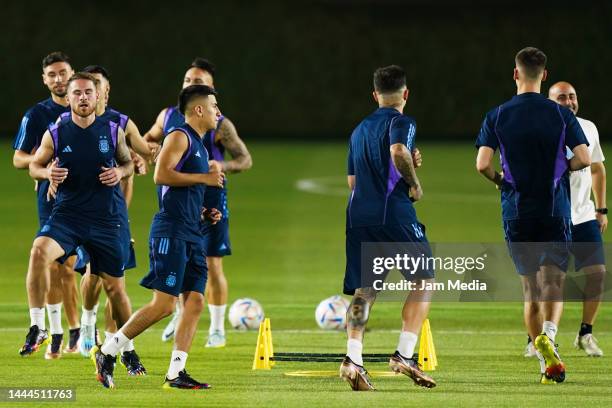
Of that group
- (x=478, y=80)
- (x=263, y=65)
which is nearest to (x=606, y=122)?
(x=478, y=80)

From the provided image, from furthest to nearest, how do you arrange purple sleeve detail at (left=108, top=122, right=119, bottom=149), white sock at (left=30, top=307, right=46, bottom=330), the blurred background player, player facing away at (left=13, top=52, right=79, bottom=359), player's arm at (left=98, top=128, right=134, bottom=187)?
the blurred background player → player facing away at (left=13, top=52, right=79, bottom=359) → white sock at (left=30, top=307, right=46, bottom=330) → purple sleeve detail at (left=108, top=122, right=119, bottom=149) → player's arm at (left=98, top=128, right=134, bottom=187)

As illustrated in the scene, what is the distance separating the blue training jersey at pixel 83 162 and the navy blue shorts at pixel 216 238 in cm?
188

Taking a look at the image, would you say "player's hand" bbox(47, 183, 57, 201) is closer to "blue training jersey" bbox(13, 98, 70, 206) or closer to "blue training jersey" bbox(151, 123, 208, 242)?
"blue training jersey" bbox(13, 98, 70, 206)

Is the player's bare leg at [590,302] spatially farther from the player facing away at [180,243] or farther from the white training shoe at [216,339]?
the player facing away at [180,243]

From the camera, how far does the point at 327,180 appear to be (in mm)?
29359

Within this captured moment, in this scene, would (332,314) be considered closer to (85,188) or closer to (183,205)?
(85,188)

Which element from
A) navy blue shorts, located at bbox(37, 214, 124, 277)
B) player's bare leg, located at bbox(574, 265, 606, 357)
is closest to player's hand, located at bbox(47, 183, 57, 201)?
navy blue shorts, located at bbox(37, 214, 124, 277)

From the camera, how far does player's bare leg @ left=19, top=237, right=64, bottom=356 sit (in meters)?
9.55

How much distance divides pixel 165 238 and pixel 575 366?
3185mm

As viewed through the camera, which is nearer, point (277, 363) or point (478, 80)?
point (277, 363)

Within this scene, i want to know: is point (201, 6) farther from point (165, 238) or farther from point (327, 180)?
point (165, 238)

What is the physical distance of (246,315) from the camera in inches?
480

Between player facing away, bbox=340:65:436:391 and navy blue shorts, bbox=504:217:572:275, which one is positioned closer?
player facing away, bbox=340:65:436:391

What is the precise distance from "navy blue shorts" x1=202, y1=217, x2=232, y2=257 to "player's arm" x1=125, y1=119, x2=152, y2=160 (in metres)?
1.27
